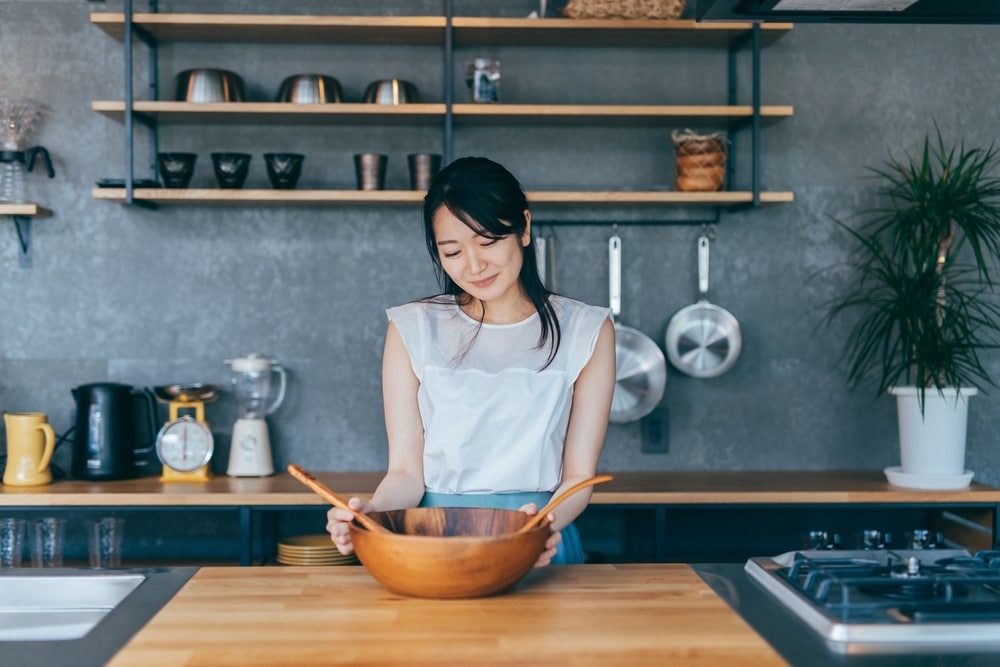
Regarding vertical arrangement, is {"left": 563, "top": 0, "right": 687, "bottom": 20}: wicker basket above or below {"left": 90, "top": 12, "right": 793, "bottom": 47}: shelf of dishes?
above

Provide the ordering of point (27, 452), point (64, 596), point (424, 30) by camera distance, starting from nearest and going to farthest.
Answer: point (64, 596) < point (27, 452) < point (424, 30)

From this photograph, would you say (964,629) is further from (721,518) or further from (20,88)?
(20,88)

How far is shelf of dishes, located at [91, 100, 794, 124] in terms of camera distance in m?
3.07

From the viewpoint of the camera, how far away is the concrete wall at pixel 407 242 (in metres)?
3.35

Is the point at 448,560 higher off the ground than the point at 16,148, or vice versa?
the point at 16,148

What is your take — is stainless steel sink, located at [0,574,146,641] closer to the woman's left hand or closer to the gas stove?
the woman's left hand

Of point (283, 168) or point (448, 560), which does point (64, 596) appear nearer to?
point (448, 560)

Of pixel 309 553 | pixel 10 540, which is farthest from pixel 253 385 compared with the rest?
pixel 10 540

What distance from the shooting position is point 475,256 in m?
1.83

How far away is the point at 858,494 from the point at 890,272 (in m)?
0.66

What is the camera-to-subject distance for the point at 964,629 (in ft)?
4.13

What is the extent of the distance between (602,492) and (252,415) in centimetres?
112

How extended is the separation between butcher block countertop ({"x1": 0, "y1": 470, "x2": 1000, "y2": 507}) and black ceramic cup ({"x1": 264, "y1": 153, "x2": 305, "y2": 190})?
2.89 feet

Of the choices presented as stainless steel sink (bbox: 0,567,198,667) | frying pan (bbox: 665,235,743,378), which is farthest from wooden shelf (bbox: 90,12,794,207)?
stainless steel sink (bbox: 0,567,198,667)
